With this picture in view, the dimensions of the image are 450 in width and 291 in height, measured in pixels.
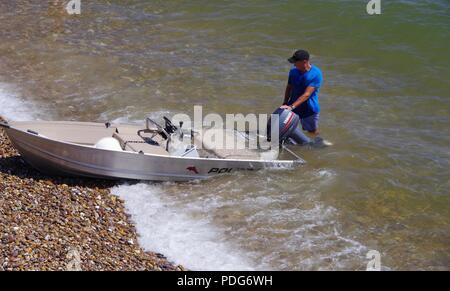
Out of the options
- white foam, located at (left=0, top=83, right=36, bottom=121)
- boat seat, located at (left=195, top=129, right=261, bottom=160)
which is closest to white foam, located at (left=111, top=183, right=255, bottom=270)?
boat seat, located at (left=195, top=129, right=261, bottom=160)

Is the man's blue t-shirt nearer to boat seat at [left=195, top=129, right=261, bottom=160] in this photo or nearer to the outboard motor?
the outboard motor

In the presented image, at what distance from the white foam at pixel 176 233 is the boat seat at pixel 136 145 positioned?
72 centimetres

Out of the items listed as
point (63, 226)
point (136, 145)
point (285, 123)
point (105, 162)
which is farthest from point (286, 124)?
point (63, 226)

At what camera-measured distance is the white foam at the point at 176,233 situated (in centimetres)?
928

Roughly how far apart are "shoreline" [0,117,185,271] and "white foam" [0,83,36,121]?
2591mm

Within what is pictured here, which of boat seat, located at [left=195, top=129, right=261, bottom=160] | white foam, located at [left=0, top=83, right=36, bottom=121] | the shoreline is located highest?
white foam, located at [left=0, top=83, right=36, bottom=121]

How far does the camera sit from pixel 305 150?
42.2 ft

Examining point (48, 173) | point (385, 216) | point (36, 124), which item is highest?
point (36, 124)

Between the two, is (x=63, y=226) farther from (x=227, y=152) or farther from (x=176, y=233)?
(x=227, y=152)

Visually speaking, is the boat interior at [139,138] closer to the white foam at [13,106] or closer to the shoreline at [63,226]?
the shoreline at [63,226]

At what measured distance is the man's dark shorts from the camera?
12414 mm
